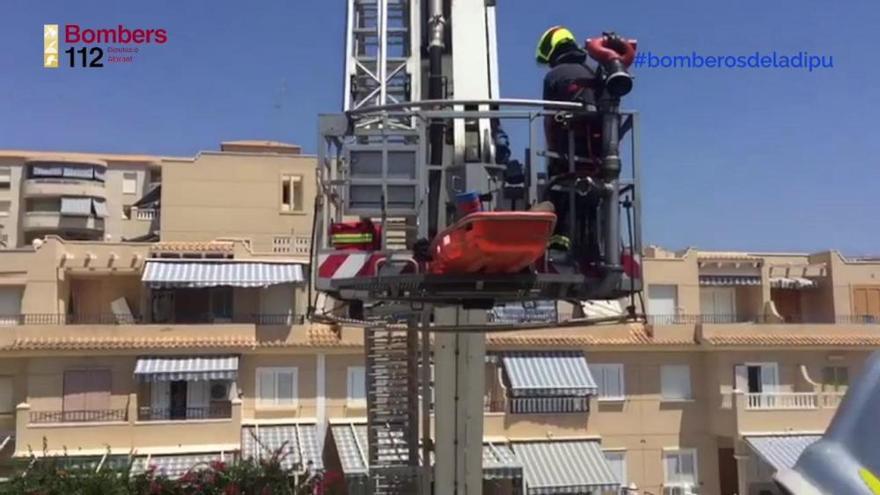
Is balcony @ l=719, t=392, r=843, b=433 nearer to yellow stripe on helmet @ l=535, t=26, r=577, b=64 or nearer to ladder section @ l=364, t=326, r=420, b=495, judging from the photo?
ladder section @ l=364, t=326, r=420, b=495

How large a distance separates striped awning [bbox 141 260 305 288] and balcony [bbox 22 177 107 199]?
3468cm

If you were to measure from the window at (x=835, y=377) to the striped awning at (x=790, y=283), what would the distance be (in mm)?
5578

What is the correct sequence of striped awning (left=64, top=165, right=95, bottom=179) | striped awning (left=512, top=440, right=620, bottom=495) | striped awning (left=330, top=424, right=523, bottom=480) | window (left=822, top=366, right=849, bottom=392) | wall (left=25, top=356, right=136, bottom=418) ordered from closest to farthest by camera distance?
1. striped awning (left=330, top=424, right=523, bottom=480)
2. wall (left=25, top=356, right=136, bottom=418)
3. striped awning (left=512, top=440, right=620, bottom=495)
4. window (left=822, top=366, right=849, bottom=392)
5. striped awning (left=64, top=165, right=95, bottom=179)

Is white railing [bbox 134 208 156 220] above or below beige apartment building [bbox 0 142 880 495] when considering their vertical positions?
above

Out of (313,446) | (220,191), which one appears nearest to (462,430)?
(313,446)

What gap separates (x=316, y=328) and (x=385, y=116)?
68.2 feet

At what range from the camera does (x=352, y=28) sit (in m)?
10.5

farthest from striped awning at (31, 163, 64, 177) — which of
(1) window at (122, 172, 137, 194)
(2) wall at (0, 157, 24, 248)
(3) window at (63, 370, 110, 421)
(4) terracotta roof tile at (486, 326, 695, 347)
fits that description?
(4) terracotta roof tile at (486, 326, 695, 347)

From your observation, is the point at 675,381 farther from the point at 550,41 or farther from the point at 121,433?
the point at 550,41

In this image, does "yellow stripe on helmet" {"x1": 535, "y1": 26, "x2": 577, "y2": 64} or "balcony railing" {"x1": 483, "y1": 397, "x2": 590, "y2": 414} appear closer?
"yellow stripe on helmet" {"x1": 535, "y1": 26, "x2": 577, "y2": 64}

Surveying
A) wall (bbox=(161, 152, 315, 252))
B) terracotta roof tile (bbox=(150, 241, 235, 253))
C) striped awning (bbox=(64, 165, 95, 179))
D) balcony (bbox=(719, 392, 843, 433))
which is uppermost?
striped awning (bbox=(64, 165, 95, 179))

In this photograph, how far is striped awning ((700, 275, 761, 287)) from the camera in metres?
33.9

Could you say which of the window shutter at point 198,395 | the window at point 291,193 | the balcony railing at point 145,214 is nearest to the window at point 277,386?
the window shutter at point 198,395

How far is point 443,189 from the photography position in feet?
25.4
